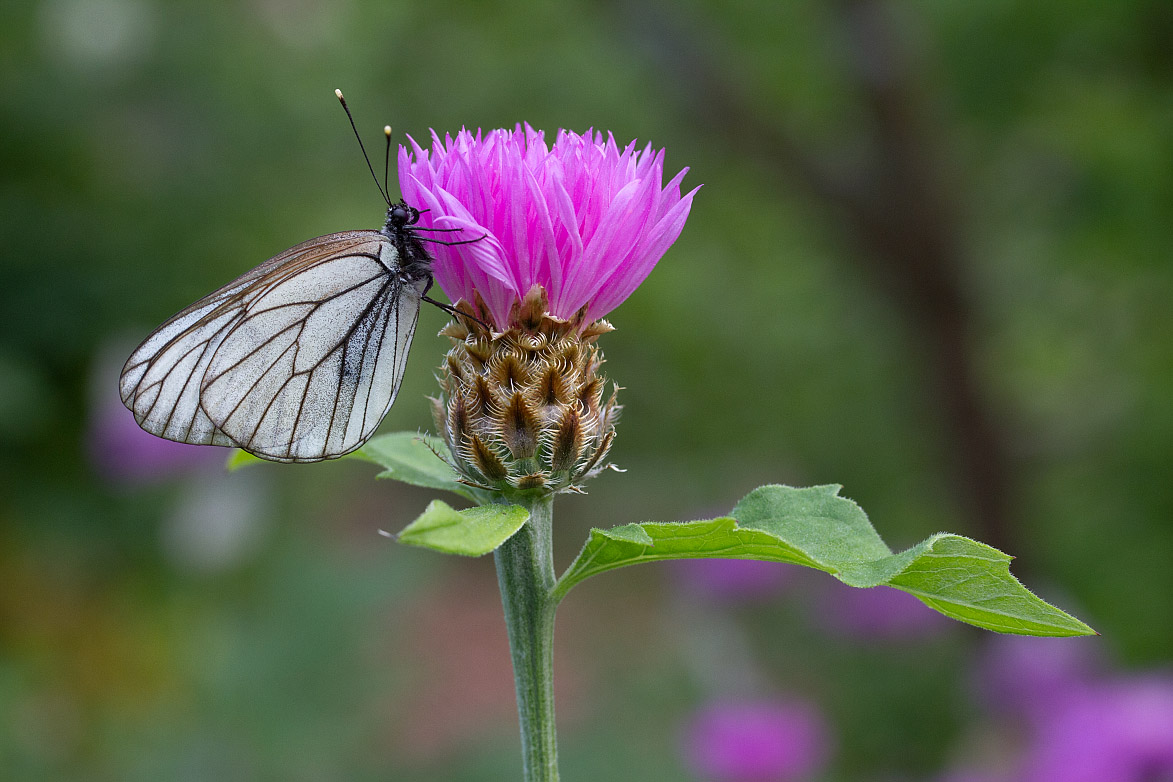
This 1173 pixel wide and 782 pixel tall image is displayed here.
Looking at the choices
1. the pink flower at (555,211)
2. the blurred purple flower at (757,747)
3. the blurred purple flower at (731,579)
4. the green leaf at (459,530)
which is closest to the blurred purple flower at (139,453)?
the blurred purple flower at (731,579)

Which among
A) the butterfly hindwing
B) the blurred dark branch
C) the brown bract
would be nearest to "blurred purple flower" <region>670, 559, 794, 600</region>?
the blurred dark branch

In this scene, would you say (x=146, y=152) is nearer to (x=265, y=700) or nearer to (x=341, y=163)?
(x=341, y=163)

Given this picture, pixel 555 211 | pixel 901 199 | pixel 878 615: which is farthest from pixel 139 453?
pixel 555 211

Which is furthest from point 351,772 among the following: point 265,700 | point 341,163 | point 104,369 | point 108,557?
point 341,163

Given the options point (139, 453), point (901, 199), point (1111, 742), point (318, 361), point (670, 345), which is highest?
point (670, 345)

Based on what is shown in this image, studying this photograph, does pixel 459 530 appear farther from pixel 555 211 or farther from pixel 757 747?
pixel 757 747

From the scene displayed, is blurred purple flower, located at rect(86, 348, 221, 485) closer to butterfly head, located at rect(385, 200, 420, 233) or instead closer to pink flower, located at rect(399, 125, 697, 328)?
butterfly head, located at rect(385, 200, 420, 233)
